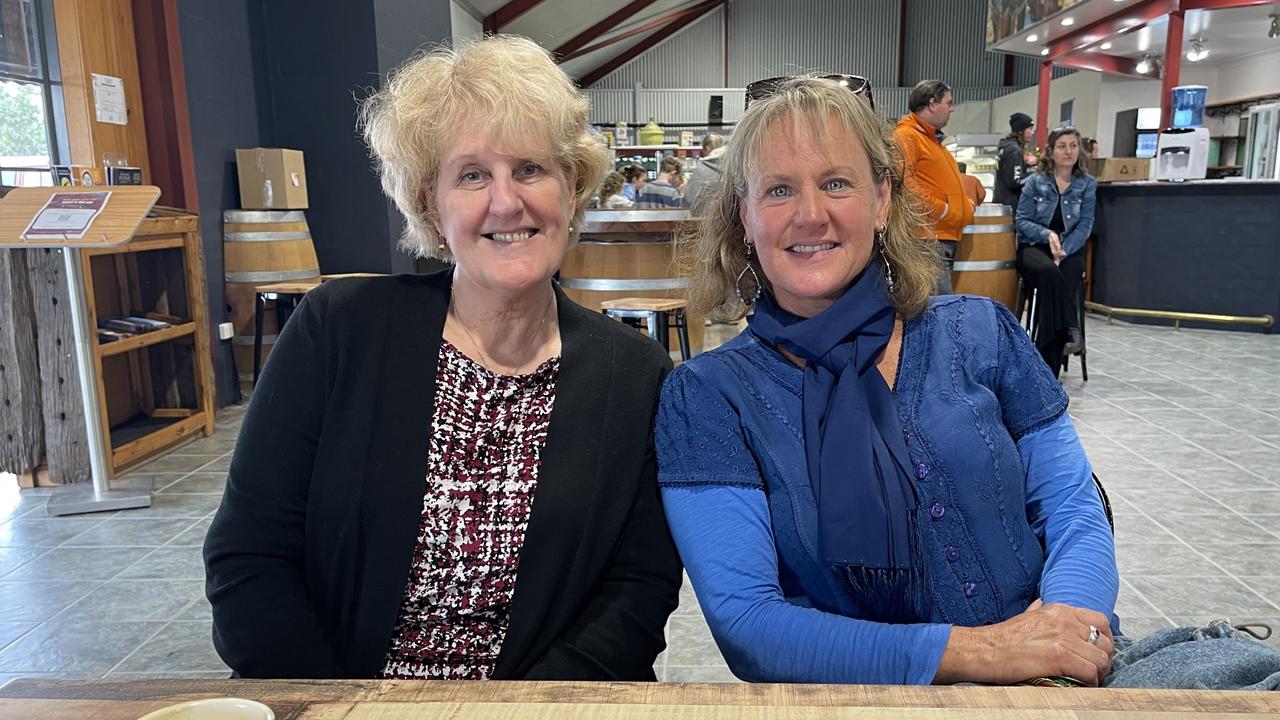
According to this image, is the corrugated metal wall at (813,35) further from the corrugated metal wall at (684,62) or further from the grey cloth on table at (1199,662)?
the grey cloth on table at (1199,662)

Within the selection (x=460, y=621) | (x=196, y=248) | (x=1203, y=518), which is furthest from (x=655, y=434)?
(x=196, y=248)

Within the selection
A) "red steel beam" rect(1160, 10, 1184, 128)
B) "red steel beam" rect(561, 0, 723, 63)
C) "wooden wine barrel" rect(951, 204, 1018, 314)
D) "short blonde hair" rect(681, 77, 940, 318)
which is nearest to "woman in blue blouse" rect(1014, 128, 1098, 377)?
"wooden wine barrel" rect(951, 204, 1018, 314)

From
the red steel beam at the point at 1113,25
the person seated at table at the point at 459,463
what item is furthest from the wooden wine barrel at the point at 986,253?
the red steel beam at the point at 1113,25

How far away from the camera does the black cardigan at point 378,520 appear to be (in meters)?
1.35

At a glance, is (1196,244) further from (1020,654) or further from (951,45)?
(951,45)

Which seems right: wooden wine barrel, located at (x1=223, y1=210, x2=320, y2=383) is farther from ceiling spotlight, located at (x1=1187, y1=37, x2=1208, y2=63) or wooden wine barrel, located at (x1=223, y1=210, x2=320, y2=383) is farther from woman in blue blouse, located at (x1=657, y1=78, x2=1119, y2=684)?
ceiling spotlight, located at (x1=1187, y1=37, x2=1208, y2=63)

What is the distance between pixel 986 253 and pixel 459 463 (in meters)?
5.13

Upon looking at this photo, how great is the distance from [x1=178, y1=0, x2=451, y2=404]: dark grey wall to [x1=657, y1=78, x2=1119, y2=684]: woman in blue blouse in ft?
16.2

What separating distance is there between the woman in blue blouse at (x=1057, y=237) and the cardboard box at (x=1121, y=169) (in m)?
4.95

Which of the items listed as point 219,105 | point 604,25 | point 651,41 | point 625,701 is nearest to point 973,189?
point 219,105

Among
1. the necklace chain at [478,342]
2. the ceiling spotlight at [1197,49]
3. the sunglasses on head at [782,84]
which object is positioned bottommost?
the necklace chain at [478,342]

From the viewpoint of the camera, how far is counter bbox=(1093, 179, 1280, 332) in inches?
301

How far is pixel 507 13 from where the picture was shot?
1262cm

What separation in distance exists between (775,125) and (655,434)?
52 centimetres
